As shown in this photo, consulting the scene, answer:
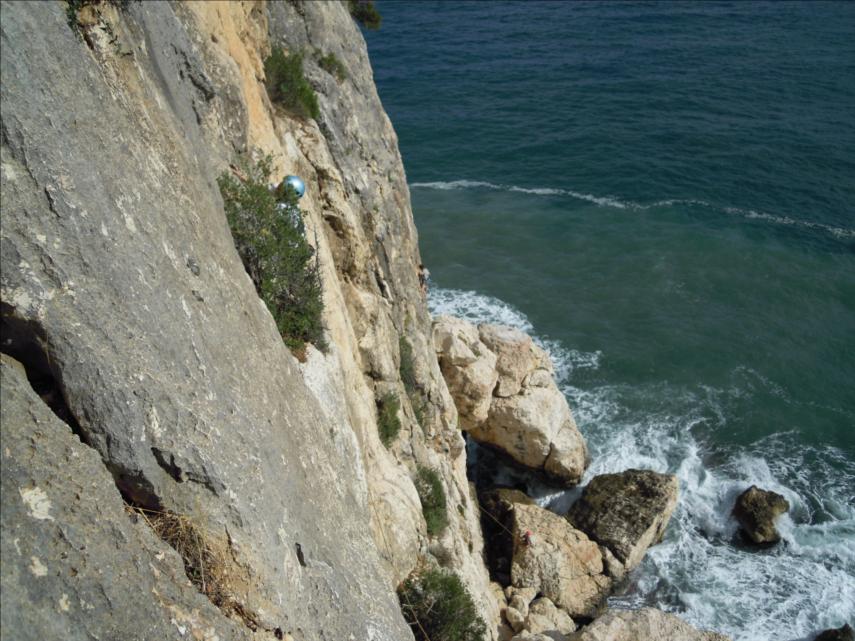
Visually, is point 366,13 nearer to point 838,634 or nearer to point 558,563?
point 558,563

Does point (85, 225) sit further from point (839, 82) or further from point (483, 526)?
point (839, 82)

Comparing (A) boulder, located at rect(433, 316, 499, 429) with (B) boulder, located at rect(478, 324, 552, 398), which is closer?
(A) boulder, located at rect(433, 316, 499, 429)

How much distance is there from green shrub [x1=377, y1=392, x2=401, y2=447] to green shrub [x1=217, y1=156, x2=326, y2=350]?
3578 millimetres

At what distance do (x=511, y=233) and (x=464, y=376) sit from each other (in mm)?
18513

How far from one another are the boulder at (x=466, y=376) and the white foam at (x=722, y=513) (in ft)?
13.5

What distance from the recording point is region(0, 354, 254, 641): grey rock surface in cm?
479

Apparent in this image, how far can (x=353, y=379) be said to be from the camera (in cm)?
1357

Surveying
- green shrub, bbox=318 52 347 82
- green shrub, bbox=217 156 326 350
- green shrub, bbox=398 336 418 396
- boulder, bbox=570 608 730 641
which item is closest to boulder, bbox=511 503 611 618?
boulder, bbox=570 608 730 641

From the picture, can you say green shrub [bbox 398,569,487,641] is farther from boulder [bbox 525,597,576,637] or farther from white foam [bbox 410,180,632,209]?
white foam [bbox 410,180,632,209]

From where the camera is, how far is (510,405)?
83.3 ft

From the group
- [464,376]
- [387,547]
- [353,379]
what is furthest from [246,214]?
[464,376]

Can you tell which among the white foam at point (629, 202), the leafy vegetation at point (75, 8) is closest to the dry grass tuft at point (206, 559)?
the leafy vegetation at point (75, 8)

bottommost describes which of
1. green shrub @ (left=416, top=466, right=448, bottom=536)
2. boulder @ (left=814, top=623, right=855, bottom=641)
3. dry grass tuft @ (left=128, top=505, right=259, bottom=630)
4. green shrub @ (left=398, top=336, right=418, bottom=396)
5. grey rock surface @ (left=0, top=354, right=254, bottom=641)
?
boulder @ (left=814, top=623, right=855, bottom=641)

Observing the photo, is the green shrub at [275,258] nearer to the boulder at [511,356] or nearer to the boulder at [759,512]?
the boulder at [511,356]
